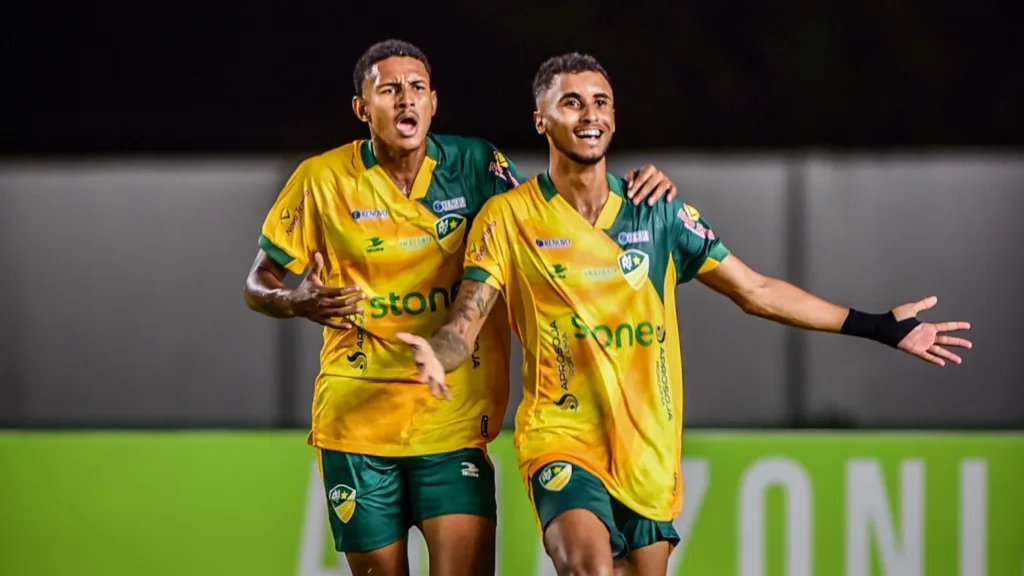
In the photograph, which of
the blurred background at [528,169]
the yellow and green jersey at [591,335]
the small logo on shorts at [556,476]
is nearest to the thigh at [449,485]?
the yellow and green jersey at [591,335]

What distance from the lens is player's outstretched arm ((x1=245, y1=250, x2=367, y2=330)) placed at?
14.0 feet

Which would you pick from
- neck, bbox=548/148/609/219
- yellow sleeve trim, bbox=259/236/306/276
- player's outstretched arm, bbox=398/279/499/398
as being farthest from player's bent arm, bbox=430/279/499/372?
yellow sleeve trim, bbox=259/236/306/276

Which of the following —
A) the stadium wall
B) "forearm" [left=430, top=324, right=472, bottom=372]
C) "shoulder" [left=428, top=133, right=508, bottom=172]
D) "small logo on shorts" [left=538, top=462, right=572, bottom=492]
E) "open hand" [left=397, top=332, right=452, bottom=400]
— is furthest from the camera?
the stadium wall

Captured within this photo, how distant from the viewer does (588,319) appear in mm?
4441

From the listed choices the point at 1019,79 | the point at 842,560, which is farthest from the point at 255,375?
the point at 1019,79

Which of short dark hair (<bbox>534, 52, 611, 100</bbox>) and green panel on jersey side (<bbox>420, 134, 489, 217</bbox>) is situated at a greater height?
short dark hair (<bbox>534, 52, 611, 100</bbox>)

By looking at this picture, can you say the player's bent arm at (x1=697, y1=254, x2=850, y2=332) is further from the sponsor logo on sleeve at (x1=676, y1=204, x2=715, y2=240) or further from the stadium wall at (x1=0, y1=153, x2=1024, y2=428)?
the stadium wall at (x1=0, y1=153, x2=1024, y2=428)

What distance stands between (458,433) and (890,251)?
11.4ft

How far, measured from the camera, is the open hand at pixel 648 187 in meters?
4.59

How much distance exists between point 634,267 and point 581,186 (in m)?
0.28

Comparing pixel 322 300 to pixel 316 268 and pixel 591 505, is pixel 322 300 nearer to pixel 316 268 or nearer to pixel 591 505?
pixel 316 268

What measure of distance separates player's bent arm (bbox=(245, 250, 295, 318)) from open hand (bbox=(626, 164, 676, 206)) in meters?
1.05

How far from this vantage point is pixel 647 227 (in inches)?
179

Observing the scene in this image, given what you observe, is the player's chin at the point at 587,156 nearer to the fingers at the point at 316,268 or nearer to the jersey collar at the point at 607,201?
the jersey collar at the point at 607,201
